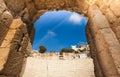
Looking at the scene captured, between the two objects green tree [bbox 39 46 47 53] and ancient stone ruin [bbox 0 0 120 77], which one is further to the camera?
green tree [bbox 39 46 47 53]

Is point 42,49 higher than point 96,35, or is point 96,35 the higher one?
point 42,49

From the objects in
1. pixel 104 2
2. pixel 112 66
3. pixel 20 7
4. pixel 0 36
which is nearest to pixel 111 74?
pixel 112 66

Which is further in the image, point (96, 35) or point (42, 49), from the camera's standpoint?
point (42, 49)

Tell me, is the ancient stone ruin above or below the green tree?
below

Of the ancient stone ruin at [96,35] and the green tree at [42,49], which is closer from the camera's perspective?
the ancient stone ruin at [96,35]

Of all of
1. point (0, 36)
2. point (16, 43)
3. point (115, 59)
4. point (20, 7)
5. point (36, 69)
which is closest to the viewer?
point (115, 59)

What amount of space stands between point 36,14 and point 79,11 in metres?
1.57

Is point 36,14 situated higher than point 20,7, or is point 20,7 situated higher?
point 36,14

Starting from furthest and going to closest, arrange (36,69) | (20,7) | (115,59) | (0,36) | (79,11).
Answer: (36,69)
(79,11)
(20,7)
(0,36)
(115,59)

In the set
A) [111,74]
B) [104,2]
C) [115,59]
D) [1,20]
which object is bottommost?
[111,74]

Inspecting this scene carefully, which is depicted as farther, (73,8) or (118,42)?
→ (73,8)

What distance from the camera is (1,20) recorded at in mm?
4102

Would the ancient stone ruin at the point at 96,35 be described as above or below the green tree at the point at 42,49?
below

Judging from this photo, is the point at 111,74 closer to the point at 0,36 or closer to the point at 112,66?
the point at 112,66
